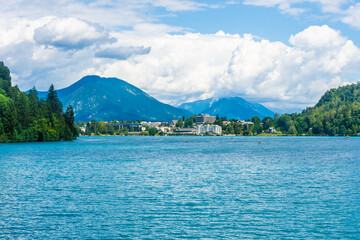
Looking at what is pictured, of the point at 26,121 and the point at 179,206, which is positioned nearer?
the point at 179,206

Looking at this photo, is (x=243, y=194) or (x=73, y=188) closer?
(x=243, y=194)

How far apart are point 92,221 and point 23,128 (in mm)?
159636

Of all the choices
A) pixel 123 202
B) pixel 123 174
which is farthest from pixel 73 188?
pixel 123 174

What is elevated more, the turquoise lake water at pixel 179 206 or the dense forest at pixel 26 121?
the dense forest at pixel 26 121

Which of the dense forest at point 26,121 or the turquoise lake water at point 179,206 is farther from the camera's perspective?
the dense forest at point 26,121

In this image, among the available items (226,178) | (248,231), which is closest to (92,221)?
(248,231)

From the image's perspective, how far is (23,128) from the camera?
177125 mm

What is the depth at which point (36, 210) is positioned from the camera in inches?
1350

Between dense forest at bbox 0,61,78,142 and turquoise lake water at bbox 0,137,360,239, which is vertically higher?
dense forest at bbox 0,61,78,142

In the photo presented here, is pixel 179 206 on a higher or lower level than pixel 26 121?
lower

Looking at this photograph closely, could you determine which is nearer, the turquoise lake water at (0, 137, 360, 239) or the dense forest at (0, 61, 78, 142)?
the turquoise lake water at (0, 137, 360, 239)

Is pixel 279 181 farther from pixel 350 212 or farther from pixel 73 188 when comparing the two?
pixel 73 188

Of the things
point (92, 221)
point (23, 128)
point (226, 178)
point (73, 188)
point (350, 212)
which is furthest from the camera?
point (23, 128)

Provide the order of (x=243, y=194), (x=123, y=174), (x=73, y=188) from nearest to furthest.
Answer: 1. (x=243, y=194)
2. (x=73, y=188)
3. (x=123, y=174)
